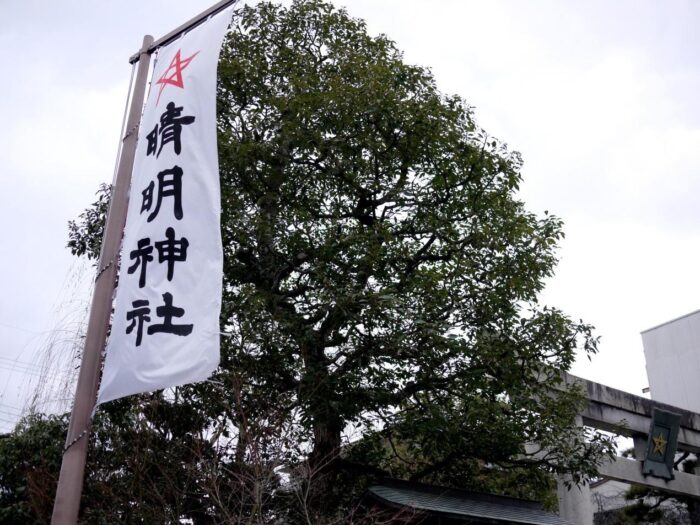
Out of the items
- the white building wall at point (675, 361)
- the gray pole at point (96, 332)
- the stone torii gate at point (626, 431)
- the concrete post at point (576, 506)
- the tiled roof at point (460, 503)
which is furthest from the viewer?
the white building wall at point (675, 361)

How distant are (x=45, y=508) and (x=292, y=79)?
266 inches

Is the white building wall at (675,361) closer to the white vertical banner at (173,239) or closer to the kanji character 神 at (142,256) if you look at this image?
the white vertical banner at (173,239)

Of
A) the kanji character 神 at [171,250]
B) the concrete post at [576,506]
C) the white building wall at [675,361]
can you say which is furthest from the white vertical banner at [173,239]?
the white building wall at [675,361]

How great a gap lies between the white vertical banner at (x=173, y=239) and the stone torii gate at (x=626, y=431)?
996cm

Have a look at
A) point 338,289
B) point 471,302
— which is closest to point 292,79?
point 338,289

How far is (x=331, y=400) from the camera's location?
9.19 m

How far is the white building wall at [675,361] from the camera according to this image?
75.2 feet

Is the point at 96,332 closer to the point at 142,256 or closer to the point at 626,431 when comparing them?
the point at 142,256

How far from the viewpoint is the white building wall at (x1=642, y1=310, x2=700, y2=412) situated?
75.2 feet

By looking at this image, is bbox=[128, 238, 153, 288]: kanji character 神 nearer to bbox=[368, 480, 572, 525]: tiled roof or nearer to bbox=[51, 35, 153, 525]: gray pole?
bbox=[51, 35, 153, 525]: gray pole

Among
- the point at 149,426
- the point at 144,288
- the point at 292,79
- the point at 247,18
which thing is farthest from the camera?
the point at 247,18

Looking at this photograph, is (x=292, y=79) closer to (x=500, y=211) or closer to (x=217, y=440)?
(x=500, y=211)

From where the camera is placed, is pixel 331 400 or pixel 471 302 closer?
pixel 331 400

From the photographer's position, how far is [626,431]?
14.3 meters
